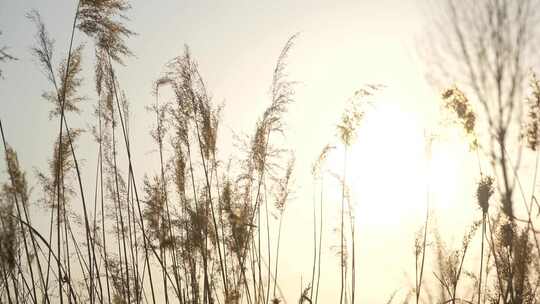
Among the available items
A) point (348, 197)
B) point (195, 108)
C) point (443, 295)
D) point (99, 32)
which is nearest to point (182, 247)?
point (195, 108)

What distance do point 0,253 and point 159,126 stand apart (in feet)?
4.89

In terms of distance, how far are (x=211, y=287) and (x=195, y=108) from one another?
1322 mm

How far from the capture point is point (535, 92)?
10.9ft

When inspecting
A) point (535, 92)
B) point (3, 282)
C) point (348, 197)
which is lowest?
point (3, 282)

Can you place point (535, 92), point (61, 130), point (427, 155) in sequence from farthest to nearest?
point (427, 155) → point (61, 130) → point (535, 92)

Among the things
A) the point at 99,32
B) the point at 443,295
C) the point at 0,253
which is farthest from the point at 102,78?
the point at 443,295

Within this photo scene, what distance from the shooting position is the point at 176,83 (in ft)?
12.6

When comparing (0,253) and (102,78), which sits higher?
(102,78)

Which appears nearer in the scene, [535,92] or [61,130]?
[535,92]

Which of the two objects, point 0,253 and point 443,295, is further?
point 443,295

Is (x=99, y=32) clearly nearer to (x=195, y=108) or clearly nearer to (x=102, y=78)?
(x=102, y=78)

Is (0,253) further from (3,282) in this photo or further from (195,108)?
(195,108)

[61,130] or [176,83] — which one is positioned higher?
[176,83]

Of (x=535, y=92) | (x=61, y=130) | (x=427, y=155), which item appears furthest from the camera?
(x=427, y=155)
